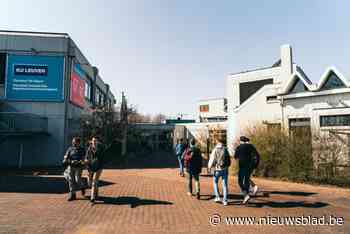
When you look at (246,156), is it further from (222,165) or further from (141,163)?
(141,163)

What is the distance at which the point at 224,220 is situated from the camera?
540 cm

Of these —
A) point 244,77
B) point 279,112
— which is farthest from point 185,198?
point 244,77

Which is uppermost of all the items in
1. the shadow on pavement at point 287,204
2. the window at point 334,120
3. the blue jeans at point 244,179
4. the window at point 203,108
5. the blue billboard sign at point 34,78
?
the window at point 203,108

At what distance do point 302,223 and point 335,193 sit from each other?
13.0 ft

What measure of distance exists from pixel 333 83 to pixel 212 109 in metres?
41.8

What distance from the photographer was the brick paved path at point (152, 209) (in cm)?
493

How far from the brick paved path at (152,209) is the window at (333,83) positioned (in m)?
6.57

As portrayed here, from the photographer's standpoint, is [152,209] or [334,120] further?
[334,120]

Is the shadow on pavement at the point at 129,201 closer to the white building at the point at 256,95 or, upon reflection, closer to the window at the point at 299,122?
the white building at the point at 256,95

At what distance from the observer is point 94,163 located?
6816mm

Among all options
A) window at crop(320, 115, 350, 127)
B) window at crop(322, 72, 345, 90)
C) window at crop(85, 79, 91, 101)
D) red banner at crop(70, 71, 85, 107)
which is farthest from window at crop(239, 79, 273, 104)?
red banner at crop(70, 71, 85, 107)

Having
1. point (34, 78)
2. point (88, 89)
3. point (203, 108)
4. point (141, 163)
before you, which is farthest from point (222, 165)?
point (203, 108)

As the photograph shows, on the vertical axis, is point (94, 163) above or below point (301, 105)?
below

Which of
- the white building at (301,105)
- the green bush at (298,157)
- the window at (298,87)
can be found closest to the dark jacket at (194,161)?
the green bush at (298,157)
